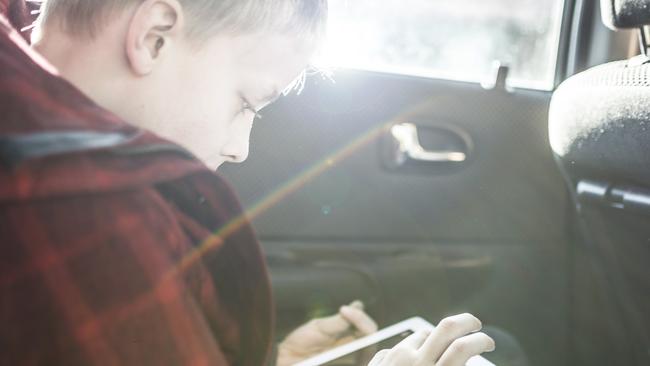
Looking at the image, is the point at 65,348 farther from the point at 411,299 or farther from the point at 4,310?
→ the point at 411,299

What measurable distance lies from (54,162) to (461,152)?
3.74ft

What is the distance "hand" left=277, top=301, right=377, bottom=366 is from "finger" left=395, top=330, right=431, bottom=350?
42cm

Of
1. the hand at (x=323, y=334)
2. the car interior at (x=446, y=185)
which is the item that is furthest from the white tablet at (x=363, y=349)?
the car interior at (x=446, y=185)

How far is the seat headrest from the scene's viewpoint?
3.40ft

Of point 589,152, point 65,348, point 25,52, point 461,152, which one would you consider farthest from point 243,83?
point 461,152

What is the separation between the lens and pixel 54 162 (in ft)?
1.84

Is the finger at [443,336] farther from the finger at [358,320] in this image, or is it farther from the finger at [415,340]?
the finger at [358,320]

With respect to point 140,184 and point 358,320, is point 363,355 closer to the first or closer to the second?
point 358,320

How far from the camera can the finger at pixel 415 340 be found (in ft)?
2.69

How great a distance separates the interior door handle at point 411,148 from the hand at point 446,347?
0.75 metres

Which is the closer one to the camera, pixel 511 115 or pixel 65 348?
pixel 65 348

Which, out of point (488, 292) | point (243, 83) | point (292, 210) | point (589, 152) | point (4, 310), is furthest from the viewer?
point (488, 292)

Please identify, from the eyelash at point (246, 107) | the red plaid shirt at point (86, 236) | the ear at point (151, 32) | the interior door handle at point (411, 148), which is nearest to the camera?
the red plaid shirt at point (86, 236)

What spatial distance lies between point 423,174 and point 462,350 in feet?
2.71
